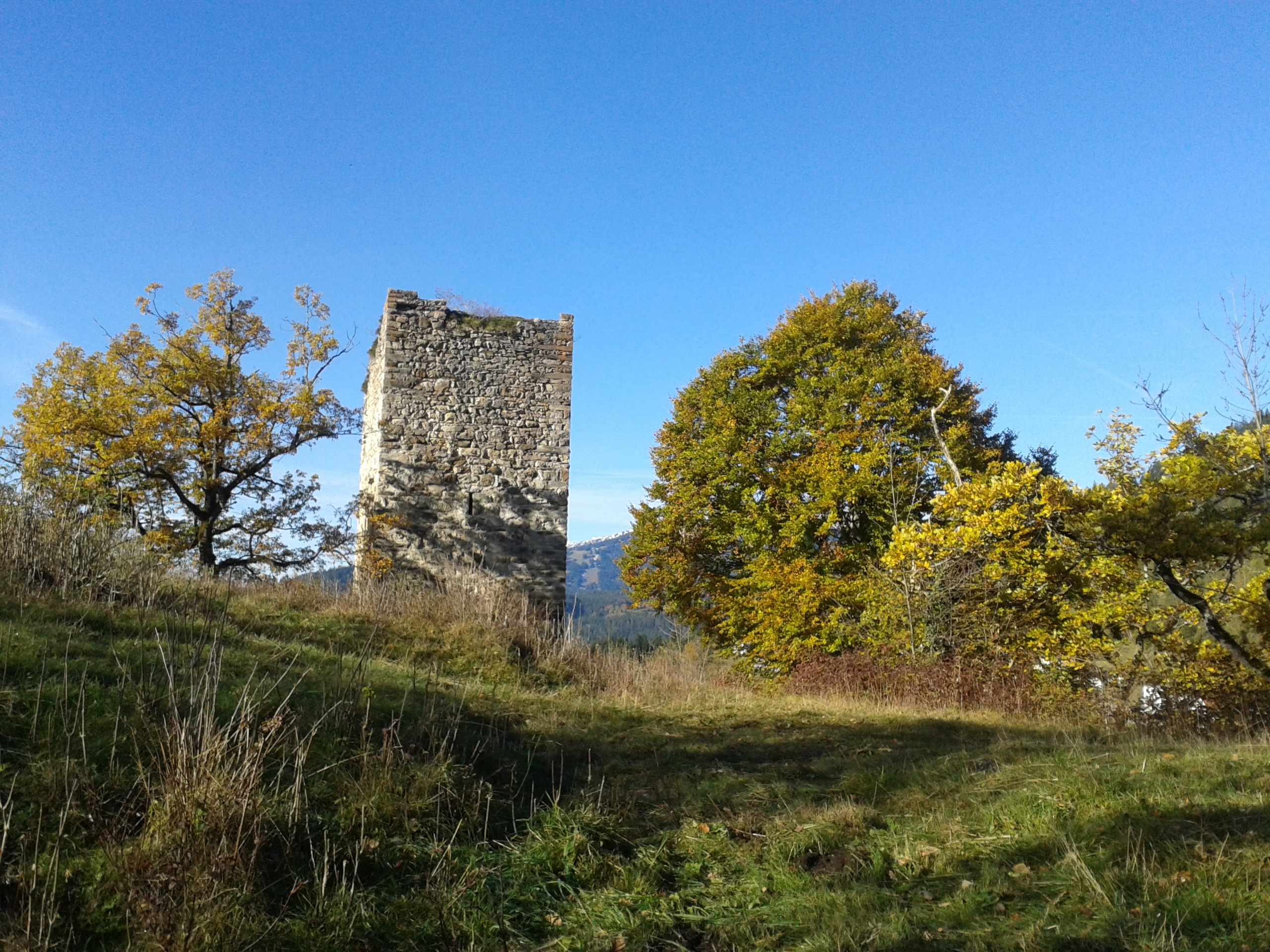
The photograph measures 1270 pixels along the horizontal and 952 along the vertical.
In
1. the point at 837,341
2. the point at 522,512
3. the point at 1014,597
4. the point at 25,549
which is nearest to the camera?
the point at 25,549

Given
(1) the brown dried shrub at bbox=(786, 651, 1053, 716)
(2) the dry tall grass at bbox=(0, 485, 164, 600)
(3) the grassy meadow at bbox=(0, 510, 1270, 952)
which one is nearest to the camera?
(3) the grassy meadow at bbox=(0, 510, 1270, 952)

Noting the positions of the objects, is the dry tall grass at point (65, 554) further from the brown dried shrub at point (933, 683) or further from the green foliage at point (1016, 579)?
the green foliage at point (1016, 579)

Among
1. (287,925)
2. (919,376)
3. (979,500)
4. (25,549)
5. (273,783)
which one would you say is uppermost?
(919,376)

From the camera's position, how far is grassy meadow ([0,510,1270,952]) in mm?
3295

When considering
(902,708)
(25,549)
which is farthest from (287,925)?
(902,708)

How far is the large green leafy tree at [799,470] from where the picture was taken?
15.9 m

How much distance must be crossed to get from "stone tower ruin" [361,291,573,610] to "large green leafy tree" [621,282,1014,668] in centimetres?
351

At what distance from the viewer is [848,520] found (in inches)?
666

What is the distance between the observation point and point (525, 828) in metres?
4.59

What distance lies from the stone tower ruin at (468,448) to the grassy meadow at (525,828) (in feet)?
26.7

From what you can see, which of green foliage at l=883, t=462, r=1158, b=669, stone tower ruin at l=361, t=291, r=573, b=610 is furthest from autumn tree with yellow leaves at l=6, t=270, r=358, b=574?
green foliage at l=883, t=462, r=1158, b=669

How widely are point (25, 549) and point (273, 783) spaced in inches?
185

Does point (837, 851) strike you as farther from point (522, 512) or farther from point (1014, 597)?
point (522, 512)

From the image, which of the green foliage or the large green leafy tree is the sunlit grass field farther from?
the large green leafy tree
